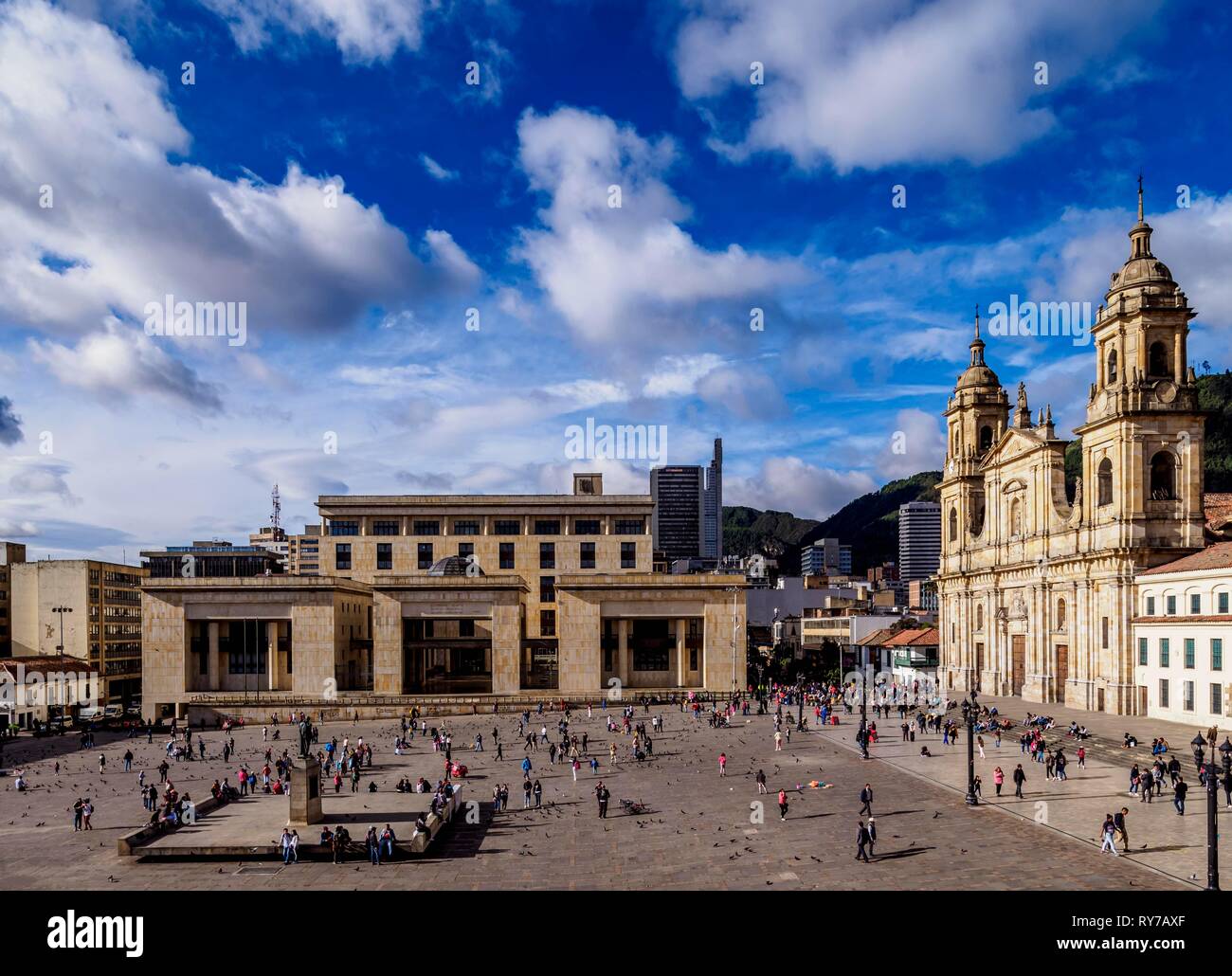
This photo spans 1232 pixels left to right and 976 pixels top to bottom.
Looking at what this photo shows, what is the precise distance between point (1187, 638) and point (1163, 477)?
12.3 metres

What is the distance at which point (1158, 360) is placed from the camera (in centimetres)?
5828

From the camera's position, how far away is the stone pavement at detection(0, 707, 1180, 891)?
2552 centimetres

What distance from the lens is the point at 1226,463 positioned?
148 metres

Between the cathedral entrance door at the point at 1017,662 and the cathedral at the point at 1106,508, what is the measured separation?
79mm

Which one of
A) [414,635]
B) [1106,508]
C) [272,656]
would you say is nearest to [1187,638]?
[1106,508]

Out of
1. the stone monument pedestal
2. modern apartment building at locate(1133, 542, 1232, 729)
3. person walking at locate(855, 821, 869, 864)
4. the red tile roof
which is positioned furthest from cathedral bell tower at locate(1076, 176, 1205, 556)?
the stone monument pedestal

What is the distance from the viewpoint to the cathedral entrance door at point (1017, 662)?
71.8 metres

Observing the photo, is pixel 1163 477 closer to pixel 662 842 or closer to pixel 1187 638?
pixel 1187 638

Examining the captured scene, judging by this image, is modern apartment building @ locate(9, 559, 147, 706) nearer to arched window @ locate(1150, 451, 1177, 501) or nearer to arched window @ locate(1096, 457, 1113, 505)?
arched window @ locate(1096, 457, 1113, 505)

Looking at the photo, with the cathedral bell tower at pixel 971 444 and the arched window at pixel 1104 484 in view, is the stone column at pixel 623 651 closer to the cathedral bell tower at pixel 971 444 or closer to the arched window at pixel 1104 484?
the cathedral bell tower at pixel 971 444
